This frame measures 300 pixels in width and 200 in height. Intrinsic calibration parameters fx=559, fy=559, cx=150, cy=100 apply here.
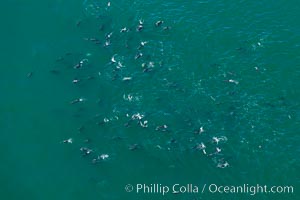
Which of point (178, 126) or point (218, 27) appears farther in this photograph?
point (218, 27)

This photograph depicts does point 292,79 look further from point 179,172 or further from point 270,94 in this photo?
point 179,172

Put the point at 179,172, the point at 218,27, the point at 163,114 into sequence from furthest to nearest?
the point at 218,27, the point at 163,114, the point at 179,172

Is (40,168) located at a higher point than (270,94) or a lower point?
lower

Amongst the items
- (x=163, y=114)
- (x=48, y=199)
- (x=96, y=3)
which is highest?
(x=96, y=3)

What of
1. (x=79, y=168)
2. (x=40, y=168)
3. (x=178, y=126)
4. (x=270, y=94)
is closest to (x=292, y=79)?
(x=270, y=94)

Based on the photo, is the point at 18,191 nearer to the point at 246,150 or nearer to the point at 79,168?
the point at 79,168

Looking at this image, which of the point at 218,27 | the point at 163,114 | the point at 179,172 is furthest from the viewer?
the point at 218,27

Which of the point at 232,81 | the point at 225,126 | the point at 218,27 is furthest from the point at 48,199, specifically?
the point at 218,27
